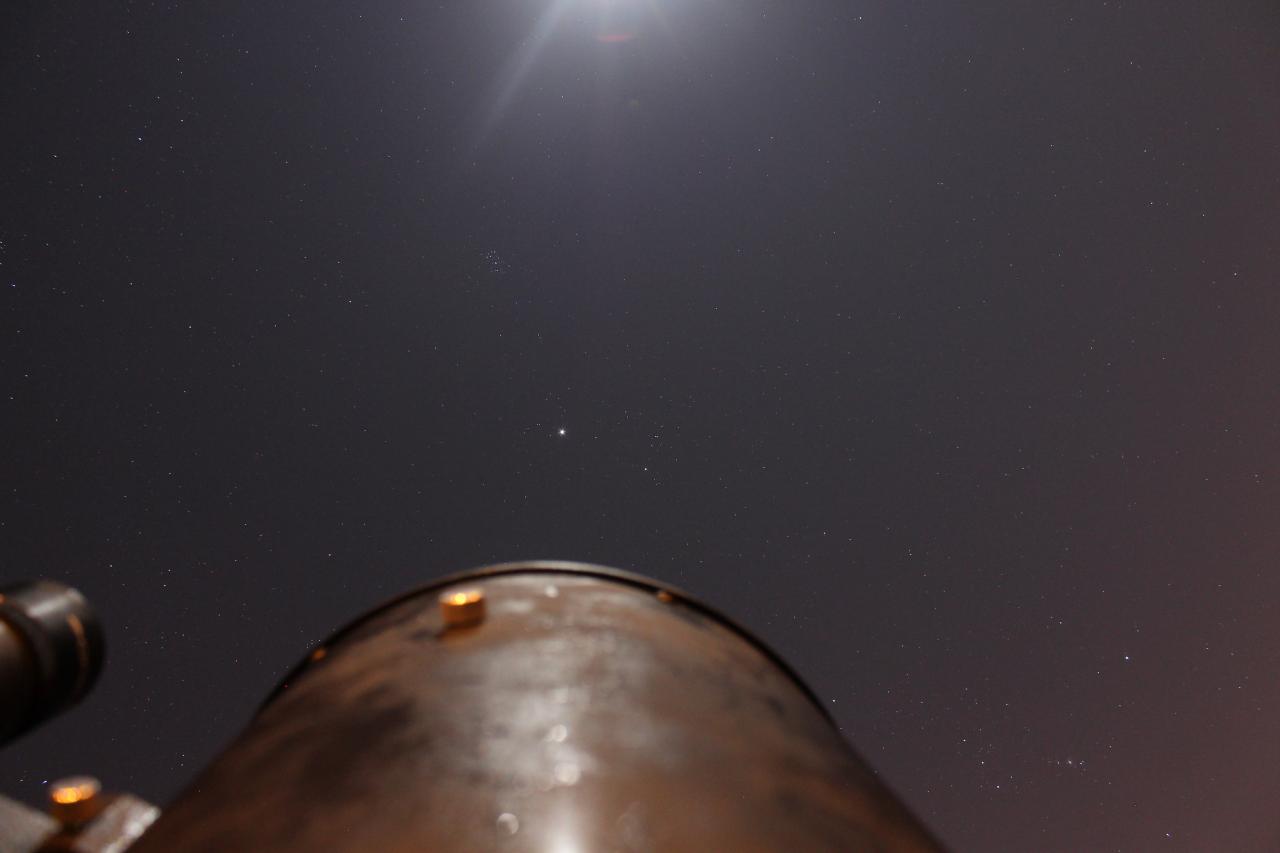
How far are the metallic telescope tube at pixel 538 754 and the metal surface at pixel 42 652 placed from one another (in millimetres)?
2064

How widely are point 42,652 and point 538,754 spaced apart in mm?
2950

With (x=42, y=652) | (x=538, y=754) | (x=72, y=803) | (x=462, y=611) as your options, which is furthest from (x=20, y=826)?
(x=538, y=754)

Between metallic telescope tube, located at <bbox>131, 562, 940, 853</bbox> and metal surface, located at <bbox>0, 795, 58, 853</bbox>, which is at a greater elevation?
metallic telescope tube, located at <bbox>131, 562, 940, 853</bbox>

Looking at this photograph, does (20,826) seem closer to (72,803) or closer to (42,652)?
(72,803)

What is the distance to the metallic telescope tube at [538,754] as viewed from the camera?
3.77 feet

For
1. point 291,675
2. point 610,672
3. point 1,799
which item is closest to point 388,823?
point 610,672

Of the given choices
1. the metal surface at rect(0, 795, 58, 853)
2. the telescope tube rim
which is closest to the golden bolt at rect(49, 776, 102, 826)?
the metal surface at rect(0, 795, 58, 853)

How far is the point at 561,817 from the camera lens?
1138 millimetres

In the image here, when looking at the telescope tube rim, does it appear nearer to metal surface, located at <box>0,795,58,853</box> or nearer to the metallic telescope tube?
the metallic telescope tube

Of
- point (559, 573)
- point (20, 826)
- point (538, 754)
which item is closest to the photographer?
point (538, 754)

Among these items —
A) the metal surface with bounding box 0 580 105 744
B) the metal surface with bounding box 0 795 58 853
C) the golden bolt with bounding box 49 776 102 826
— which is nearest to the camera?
the golden bolt with bounding box 49 776 102 826

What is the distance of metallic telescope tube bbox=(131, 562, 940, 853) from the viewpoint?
115 cm

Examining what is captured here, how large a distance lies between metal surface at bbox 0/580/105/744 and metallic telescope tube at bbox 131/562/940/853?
2.06 metres

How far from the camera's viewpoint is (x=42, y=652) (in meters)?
3.12
